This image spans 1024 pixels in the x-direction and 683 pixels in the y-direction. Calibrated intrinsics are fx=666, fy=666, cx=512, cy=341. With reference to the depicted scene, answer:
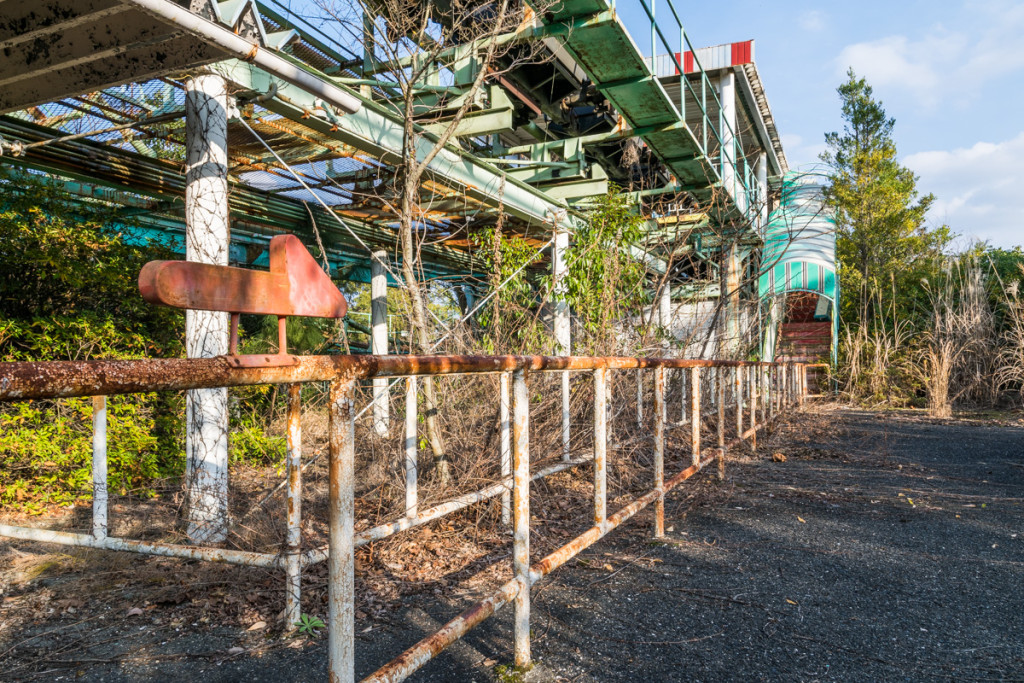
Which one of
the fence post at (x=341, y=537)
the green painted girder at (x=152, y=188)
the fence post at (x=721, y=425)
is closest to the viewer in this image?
the fence post at (x=341, y=537)

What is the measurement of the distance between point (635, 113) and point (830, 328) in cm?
1310

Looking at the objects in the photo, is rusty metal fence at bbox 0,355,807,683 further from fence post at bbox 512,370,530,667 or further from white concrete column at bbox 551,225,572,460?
white concrete column at bbox 551,225,572,460

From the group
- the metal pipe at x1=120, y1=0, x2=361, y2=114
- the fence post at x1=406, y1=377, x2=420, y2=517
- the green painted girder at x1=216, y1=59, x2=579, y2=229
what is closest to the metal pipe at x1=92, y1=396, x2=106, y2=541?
the fence post at x1=406, y1=377, x2=420, y2=517

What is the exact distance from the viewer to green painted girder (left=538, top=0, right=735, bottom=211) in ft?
19.3

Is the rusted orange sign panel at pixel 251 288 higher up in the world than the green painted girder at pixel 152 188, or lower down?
lower down

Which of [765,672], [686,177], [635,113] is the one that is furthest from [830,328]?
[765,672]

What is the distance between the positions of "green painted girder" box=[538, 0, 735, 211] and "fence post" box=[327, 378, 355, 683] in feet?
15.5

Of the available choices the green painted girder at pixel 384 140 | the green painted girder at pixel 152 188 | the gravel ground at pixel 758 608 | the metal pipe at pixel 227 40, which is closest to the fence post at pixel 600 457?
Answer: the gravel ground at pixel 758 608

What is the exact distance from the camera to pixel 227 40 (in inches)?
114

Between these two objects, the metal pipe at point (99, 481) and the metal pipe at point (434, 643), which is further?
the metal pipe at point (99, 481)

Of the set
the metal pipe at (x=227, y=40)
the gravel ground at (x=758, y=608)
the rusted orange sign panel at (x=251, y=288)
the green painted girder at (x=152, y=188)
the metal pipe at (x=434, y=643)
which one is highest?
the green painted girder at (x=152, y=188)

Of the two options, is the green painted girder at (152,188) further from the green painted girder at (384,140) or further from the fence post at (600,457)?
the fence post at (600,457)

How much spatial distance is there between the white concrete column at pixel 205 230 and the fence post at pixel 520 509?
2.65m

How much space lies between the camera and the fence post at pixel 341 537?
1410mm
